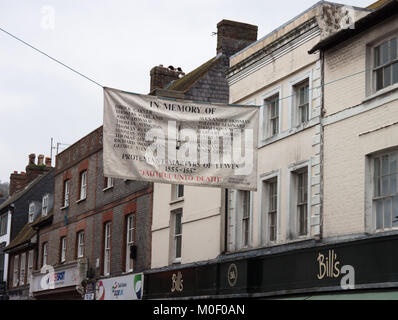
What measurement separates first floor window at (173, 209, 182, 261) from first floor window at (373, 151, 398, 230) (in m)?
11.3

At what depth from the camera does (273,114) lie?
2303 centimetres

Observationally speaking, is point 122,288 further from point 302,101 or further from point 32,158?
point 32,158

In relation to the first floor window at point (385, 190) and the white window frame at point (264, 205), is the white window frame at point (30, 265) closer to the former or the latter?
the white window frame at point (264, 205)

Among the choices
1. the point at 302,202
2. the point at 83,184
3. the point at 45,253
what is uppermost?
the point at 83,184

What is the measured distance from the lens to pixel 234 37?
103 ft

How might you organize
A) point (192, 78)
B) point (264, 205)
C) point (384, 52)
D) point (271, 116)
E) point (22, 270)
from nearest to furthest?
point (384, 52) → point (264, 205) → point (271, 116) → point (192, 78) → point (22, 270)

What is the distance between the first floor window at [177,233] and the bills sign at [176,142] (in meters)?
11.6

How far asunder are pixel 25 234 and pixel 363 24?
32992 mm

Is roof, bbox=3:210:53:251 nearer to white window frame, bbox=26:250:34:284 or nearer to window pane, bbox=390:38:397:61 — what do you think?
white window frame, bbox=26:250:34:284

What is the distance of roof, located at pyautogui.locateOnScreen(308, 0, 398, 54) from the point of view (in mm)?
17500

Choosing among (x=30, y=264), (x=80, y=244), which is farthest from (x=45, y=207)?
(x=80, y=244)

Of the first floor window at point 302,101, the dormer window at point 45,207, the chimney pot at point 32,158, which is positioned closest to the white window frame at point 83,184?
the dormer window at point 45,207
